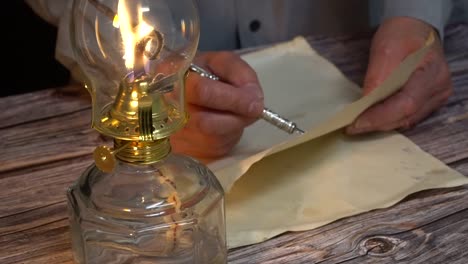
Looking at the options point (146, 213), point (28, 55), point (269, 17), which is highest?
point (146, 213)

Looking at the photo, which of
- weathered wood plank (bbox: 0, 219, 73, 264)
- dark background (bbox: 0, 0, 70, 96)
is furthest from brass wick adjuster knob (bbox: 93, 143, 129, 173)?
dark background (bbox: 0, 0, 70, 96)

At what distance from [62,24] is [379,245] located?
20.7 inches

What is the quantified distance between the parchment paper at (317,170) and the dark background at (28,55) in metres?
0.84

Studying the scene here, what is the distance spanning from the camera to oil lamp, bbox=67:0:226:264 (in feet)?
1.83

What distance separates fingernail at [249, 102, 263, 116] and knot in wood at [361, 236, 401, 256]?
17cm

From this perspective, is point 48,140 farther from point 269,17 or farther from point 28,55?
point 28,55

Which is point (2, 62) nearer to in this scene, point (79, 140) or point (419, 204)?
point (79, 140)

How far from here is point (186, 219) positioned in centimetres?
57

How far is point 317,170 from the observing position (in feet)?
2.50

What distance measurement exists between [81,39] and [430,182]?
1.07 ft

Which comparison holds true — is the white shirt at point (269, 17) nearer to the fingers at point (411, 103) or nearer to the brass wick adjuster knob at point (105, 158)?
the fingers at point (411, 103)

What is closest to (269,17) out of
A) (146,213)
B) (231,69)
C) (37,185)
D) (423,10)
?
(423,10)

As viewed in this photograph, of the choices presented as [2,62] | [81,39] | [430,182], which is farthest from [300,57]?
[2,62]

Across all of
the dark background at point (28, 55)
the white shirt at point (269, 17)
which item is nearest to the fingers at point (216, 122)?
the white shirt at point (269, 17)
